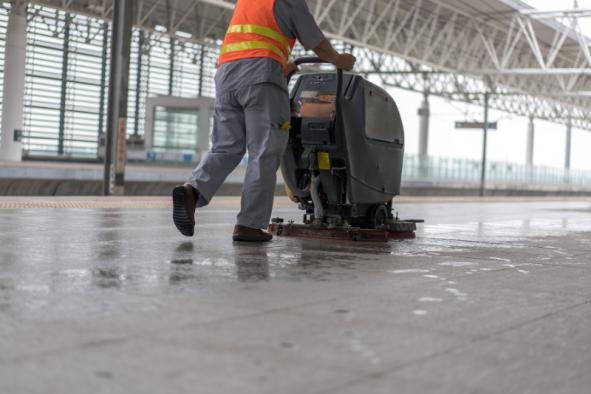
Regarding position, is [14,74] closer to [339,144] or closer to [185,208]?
[339,144]

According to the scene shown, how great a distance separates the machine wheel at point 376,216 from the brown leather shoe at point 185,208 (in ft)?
5.49

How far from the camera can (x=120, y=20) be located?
15648mm

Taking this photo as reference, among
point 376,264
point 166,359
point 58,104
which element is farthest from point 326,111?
point 58,104

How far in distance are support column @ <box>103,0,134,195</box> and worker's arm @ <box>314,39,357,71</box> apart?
1047 centimetres

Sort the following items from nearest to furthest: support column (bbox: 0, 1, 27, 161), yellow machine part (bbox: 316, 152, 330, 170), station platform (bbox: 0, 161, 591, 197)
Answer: yellow machine part (bbox: 316, 152, 330, 170) → station platform (bbox: 0, 161, 591, 197) → support column (bbox: 0, 1, 27, 161)

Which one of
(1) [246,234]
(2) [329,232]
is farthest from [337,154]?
(1) [246,234]

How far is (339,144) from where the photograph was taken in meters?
6.11

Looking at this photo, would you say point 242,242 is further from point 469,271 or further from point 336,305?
point 336,305

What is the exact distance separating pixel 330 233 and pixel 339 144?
619mm

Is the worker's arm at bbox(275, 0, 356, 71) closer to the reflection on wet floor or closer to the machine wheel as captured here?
the reflection on wet floor

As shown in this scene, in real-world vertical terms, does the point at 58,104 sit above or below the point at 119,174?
above

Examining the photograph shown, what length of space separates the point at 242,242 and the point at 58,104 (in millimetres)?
36025

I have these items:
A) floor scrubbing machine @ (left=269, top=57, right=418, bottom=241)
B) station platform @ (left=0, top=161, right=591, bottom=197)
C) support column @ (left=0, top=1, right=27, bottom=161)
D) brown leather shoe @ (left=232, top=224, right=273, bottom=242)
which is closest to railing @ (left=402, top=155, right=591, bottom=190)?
station platform @ (left=0, top=161, right=591, bottom=197)

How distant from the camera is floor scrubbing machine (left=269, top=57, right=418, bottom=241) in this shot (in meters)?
6.14
